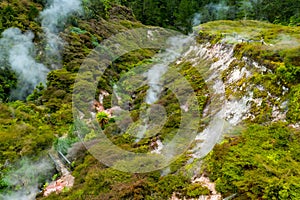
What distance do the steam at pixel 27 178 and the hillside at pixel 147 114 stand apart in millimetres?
43

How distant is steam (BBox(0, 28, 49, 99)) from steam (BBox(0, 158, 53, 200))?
7.89m

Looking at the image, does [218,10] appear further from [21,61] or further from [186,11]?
[21,61]

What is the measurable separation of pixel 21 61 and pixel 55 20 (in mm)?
6995

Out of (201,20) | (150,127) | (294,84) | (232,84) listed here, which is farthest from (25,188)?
(201,20)

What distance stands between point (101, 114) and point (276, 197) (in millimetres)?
11789

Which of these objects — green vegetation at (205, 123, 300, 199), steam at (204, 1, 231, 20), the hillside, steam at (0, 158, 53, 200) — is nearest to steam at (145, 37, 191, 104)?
the hillside

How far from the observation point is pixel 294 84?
30.1 ft

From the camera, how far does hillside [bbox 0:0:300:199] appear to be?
804 centimetres

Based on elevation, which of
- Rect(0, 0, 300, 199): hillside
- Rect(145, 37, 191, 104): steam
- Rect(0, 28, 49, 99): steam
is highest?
Rect(0, 28, 49, 99): steam

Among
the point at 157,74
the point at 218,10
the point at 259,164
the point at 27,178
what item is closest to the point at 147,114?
the point at 27,178

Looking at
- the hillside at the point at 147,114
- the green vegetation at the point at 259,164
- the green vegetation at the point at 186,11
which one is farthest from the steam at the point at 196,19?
the green vegetation at the point at 259,164

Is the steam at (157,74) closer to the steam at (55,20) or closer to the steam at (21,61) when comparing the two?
the steam at (55,20)

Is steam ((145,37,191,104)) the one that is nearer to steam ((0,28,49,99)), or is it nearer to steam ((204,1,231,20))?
steam ((0,28,49,99))

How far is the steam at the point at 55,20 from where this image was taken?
76.8 feet
